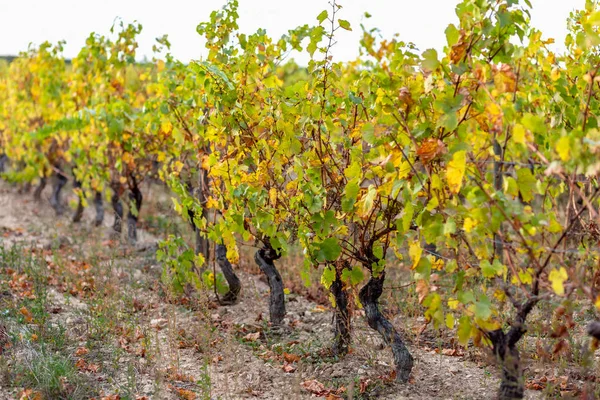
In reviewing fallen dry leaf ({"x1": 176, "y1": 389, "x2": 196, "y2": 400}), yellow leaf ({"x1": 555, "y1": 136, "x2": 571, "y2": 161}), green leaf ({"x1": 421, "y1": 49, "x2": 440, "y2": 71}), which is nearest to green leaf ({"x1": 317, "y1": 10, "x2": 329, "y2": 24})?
green leaf ({"x1": 421, "y1": 49, "x2": 440, "y2": 71})

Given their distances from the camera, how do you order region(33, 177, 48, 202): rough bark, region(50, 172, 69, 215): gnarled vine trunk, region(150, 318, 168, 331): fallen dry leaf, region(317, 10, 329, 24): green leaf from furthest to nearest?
region(33, 177, 48, 202): rough bark → region(50, 172, 69, 215): gnarled vine trunk → region(150, 318, 168, 331): fallen dry leaf → region(317, 10, 329, 24): green leaf

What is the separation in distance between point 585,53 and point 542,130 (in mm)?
1920

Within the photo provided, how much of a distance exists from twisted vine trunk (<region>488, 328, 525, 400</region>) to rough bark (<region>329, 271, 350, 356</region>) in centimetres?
135

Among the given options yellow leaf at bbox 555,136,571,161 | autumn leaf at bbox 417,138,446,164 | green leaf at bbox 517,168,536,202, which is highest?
yellow leaf at bbox 555,136,571,161

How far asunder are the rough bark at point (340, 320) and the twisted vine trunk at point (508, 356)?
53.3 inches

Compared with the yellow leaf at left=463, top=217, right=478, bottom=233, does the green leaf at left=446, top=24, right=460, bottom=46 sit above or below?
above

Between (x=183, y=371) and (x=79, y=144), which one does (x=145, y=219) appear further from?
(x=183, y=371)

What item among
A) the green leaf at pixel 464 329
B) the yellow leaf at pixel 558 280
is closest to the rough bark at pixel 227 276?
the green leaf at pixel 464 329

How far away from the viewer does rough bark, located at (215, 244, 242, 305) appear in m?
5.30

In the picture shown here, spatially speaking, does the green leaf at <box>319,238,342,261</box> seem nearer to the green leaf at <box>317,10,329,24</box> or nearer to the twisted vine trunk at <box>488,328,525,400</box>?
the twisted vine trunk at <box>488,328,525,400</box>

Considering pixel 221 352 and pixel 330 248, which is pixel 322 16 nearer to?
pixel 330 248

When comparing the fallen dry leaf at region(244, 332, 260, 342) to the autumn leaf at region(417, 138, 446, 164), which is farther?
the fallen dry leaf at region(244, 332, 260, 342)

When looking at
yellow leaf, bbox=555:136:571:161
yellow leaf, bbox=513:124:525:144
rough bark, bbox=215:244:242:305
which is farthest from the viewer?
rough bark, bbox=215:244:242:305

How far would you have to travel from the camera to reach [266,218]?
3.73m
